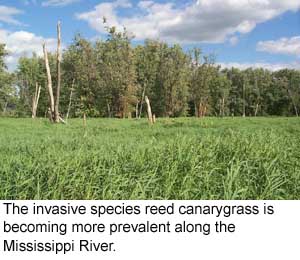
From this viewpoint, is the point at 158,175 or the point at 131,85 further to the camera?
the point at 131,85


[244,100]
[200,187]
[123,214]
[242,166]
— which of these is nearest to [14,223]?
[123,214]

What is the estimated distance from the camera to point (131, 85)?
50.1 meters

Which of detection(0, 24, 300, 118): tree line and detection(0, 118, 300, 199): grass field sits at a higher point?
detection(0, 24, 300, 118): tree line

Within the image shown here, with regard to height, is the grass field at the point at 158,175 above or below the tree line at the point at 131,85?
below

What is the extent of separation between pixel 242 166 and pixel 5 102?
159 ft

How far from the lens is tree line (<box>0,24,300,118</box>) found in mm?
50094

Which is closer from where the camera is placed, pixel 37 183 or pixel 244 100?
pixel 37 183

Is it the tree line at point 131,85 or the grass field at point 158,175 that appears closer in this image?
the grass field at point 158,175

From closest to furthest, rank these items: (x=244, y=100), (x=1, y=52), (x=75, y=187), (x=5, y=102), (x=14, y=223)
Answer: (x=14, y=223), (x=75, y=187), (x=1, y=52), (x=5, y=102), (x=244, y=100)

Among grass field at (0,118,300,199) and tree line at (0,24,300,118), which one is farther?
tree line at (0,24,300,118)

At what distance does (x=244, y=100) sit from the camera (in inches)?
2640

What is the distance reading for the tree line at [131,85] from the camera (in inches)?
1972

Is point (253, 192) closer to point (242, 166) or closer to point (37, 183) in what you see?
point (242, 166)

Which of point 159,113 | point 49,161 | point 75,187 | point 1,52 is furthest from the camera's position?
point 159,113
